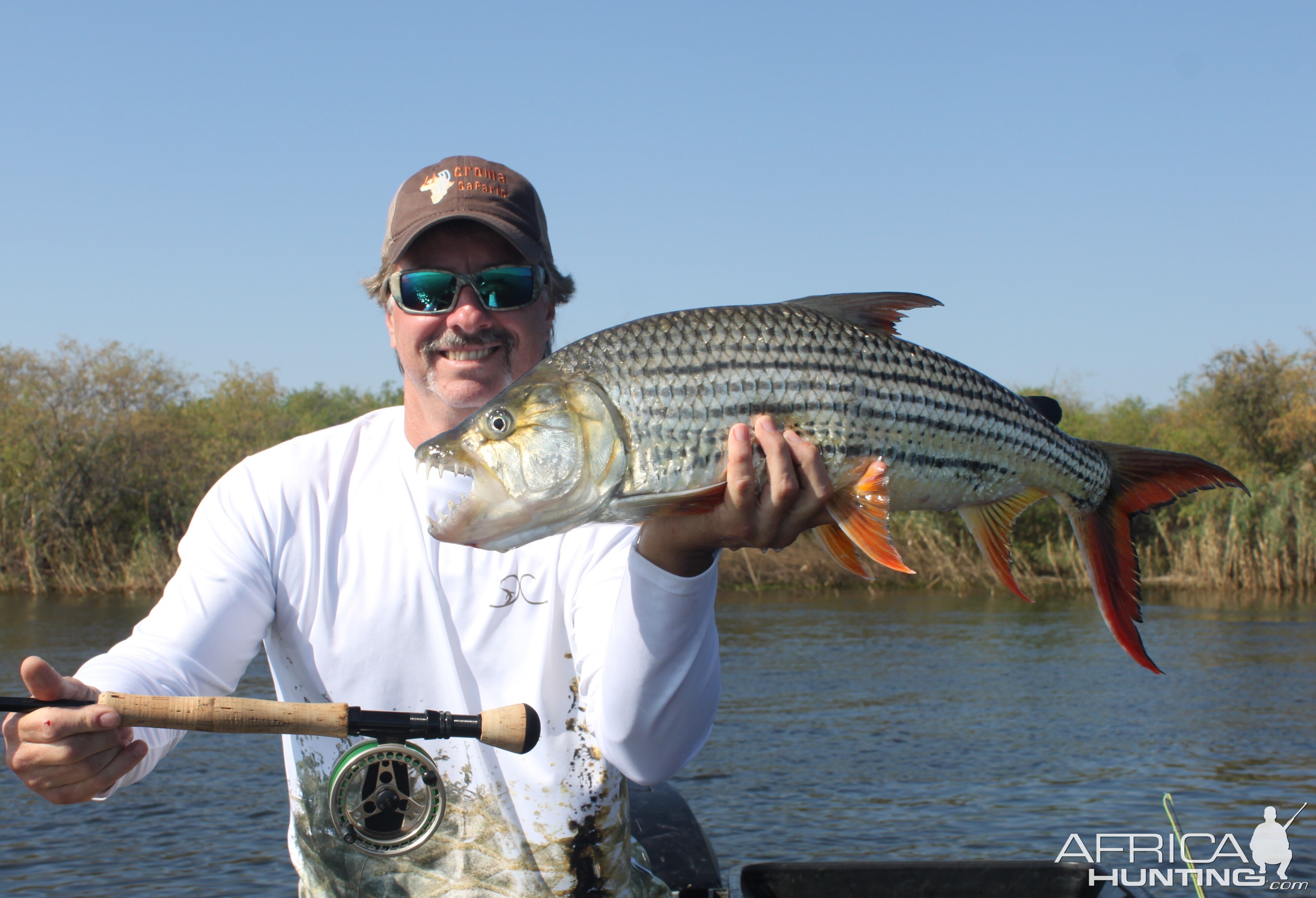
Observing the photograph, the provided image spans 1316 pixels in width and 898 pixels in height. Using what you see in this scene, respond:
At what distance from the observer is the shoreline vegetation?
27688 mm

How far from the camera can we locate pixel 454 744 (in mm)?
3658

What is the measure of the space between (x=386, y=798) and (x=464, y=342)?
5.26 ft

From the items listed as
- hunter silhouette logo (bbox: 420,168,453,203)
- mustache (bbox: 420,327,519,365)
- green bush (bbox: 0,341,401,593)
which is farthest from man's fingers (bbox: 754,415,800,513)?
green bush (bbox: 0,341,401,593)

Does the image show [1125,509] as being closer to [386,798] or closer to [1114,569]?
[1114,569]

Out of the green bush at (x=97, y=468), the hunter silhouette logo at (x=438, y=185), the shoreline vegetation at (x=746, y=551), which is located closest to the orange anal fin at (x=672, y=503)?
the hunter silhouette logo at (x=438, y=185)

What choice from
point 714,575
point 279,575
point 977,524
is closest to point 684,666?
point 714,575

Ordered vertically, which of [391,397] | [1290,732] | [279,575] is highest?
[391,397]

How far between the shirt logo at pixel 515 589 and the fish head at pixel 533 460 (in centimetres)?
89

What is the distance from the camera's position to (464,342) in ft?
12.9

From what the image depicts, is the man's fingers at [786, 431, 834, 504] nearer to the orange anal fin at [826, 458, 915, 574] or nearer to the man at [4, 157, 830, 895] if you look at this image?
the orange anal fin at [826, 458, 915, 574]

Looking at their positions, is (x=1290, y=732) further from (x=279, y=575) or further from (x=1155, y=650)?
(x=279, y=575)

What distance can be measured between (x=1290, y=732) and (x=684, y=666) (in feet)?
43.3

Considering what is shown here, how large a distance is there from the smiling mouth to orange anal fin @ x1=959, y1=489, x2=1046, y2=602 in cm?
181

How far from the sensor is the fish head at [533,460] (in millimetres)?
2688
